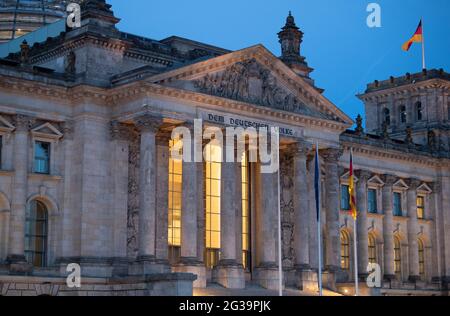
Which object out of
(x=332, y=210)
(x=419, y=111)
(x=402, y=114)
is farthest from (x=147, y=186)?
(x=402, y=114)

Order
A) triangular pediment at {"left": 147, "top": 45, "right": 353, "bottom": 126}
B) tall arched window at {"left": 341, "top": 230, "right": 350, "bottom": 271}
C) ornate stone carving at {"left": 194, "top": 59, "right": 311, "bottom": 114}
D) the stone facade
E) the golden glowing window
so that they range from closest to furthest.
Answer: the stone facade
triangular pediment at {"left": 147, "top": 45, "right": 353, "bottom": 126}
ornate stone carving at {"left": 194, "top": 59, "right": 311, "bottom": 114}
the golden glowing window
tall arched window at {"left": 341, "top": 230, "right": 350, "bottom": 271}

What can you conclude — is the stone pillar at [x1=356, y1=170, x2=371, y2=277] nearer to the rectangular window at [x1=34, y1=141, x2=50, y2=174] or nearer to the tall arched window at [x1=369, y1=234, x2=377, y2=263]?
the tall arched window at [x1=369, y1=234, x2=377, y2=263]

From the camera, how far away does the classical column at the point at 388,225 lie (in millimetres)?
74625

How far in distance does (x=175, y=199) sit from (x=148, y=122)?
25.1 feet

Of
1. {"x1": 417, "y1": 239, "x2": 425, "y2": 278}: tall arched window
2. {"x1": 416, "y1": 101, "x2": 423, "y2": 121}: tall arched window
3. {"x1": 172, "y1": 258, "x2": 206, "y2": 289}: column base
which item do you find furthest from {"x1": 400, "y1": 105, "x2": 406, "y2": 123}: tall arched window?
{"x1": 172, "y1": 258, "x2": 206, "y2": 289}: column base

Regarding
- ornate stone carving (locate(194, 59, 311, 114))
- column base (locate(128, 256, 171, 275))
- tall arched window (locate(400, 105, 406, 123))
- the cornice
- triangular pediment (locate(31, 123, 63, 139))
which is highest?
tall arched window (locate(400, 105, 406, 123))

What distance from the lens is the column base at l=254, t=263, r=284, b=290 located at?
58625 mm

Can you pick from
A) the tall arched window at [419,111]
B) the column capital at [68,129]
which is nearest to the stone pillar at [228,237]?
the column capital at [68,129]

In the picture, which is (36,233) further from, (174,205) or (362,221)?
(362,221)

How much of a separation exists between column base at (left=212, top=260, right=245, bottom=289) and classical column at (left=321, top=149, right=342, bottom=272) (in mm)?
9043

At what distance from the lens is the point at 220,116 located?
56375 mm

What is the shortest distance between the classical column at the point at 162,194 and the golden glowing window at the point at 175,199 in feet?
4.50

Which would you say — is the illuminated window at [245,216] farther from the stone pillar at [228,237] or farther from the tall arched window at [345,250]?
the tall arched window at [345,250]

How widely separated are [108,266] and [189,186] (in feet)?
21.7
